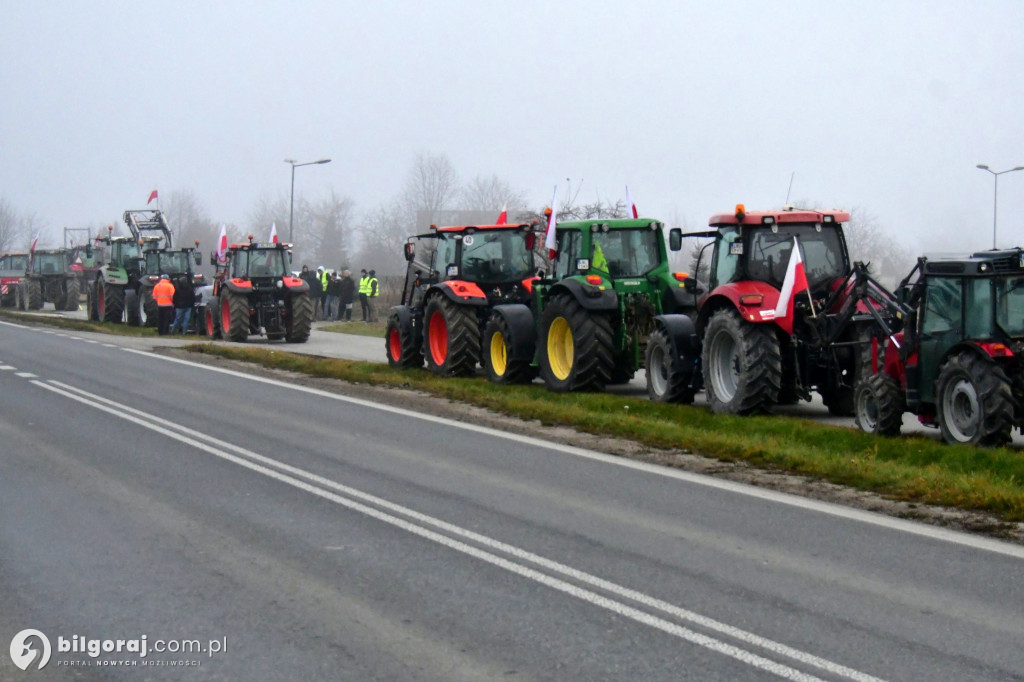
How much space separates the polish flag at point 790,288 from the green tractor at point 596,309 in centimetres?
238

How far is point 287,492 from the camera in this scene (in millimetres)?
9938

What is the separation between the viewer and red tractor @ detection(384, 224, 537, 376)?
1888 centimetres

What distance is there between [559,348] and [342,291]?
25.6 meters

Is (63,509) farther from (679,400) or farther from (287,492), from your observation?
(679,400)

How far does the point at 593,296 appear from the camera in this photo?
1628 centimetres

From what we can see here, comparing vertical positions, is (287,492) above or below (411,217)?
below

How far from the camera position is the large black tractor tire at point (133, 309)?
3738 cm

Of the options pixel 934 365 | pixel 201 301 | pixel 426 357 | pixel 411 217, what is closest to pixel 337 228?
pixel 411 217

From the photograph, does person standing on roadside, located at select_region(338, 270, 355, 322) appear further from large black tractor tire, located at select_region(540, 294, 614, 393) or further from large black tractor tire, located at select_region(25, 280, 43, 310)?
large black tractor tire, located at select_region(540, 294, 614, 393)

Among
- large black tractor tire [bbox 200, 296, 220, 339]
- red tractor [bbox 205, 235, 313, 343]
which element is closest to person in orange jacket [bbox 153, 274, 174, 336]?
large black tractor tire [bbox 200, 296, 220, 339]

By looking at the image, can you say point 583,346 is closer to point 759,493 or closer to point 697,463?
point 697,463

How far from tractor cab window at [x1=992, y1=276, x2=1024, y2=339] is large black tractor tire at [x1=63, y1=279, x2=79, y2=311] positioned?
4644 cm

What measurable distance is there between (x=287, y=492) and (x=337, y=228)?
303 feet

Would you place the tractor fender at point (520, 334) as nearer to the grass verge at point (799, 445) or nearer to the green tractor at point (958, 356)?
the grass verge at point (799, 445)
